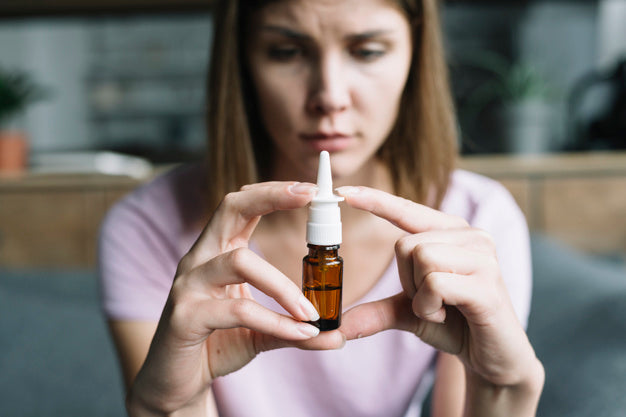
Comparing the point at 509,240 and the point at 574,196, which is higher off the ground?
the point at 509,240

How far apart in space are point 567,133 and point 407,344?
1929 mm

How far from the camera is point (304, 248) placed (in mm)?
929

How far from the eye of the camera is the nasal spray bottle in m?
0.54

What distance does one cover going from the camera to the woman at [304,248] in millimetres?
560

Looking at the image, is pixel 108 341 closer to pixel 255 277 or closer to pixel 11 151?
pixel 11 151

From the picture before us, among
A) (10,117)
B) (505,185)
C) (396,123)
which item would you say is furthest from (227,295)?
(10,117)

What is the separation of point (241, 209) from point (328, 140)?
9.3 inches

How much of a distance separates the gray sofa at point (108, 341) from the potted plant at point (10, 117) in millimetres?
604

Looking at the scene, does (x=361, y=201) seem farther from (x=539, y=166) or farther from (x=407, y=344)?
(x=539, y=166)

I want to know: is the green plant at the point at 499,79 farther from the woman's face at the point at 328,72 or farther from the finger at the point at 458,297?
the finger at the point at 458,297

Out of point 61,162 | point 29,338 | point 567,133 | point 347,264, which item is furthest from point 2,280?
point 567,133

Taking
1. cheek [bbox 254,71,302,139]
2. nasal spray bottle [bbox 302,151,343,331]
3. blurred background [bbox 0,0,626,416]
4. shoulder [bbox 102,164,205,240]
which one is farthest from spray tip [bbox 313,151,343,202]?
blurred background [bbox 0,0,626,416]

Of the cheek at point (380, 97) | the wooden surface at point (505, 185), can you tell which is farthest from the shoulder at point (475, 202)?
the wooden surface at point (505, 185)

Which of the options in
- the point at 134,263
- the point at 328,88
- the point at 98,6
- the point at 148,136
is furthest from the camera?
the point at 148,136
